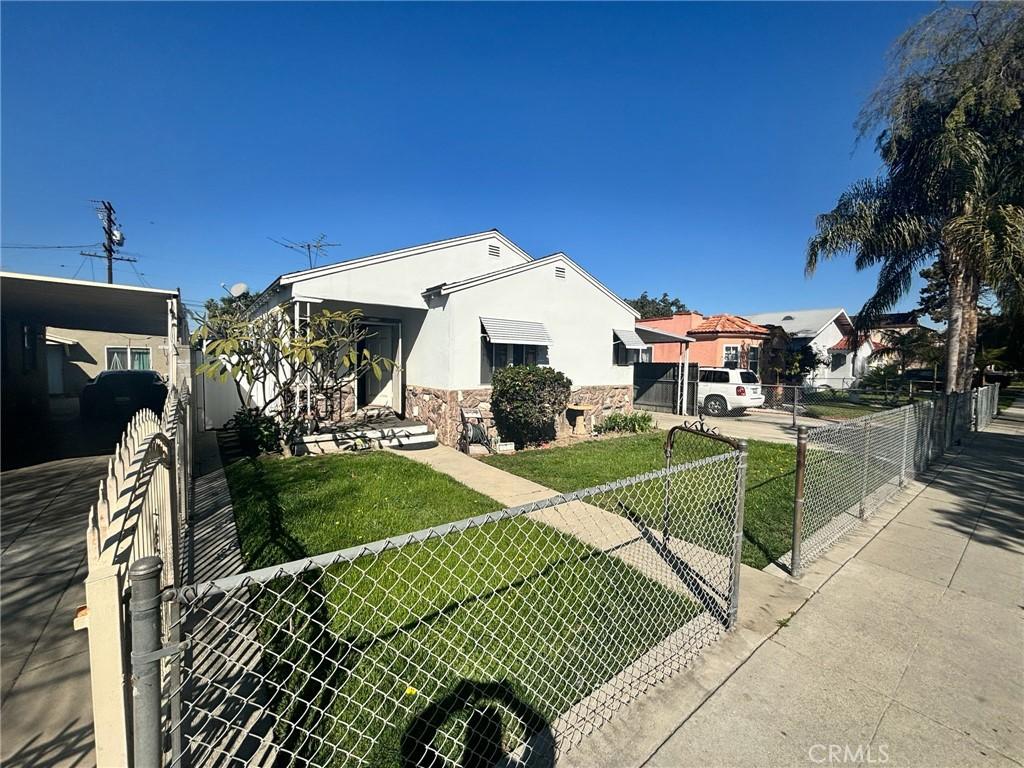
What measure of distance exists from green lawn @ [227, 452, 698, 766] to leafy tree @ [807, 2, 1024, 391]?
13.2 metres

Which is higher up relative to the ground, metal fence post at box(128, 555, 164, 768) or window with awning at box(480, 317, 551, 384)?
window with awning at box(480, 317, 551, 384)

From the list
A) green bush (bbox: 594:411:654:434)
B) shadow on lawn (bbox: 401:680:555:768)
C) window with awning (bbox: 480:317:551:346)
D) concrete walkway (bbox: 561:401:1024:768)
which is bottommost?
concrete walkway (bbox: 561:401:1024:768)

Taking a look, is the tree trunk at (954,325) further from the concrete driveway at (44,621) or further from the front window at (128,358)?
the front window at (128,358)

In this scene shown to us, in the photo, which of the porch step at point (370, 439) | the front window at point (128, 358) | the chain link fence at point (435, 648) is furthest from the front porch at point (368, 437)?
the front window at point (128, 358)

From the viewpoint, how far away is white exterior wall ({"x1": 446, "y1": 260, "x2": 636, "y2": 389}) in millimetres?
9875

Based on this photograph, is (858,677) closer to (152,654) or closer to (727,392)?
(152,654)

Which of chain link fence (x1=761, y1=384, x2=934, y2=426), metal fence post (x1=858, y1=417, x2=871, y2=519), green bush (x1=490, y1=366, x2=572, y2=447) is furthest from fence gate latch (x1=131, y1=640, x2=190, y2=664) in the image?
chain link fence (x1=761, y1=384, x2=934, y2=426)

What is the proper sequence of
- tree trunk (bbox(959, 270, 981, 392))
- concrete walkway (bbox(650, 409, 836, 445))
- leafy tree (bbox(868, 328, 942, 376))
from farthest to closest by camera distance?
leafy tree (bbox(868, 328, 942, 376)), tree trunk (bbox(959, 270, 981, 392)), concrete walkway (bbox(650, 409, 836, 445))

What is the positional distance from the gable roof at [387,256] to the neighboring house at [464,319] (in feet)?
0.08

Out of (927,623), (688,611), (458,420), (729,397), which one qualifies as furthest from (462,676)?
(729,397)

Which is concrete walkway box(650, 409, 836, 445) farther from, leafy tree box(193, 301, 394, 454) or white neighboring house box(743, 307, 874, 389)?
white neighboring house box(743, 307, 874, 389)

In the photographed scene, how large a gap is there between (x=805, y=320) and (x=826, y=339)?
1.77 metres

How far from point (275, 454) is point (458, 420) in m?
3.66

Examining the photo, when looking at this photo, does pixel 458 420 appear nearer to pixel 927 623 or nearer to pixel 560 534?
pixel 560 534
